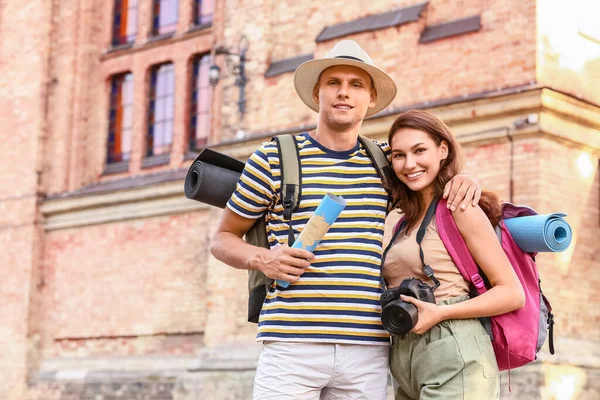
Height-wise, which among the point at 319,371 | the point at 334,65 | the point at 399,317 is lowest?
the point at 319,371

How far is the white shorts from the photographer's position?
432 centimetres

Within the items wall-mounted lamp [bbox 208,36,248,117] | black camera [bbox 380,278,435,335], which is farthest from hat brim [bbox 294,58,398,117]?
wall-mounted lamp [bbox 208,36,248,117]

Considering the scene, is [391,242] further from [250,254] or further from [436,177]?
[250,254]

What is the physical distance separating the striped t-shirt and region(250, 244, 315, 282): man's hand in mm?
110

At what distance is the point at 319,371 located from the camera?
4.32 meters

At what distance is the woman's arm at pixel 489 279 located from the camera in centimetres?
415

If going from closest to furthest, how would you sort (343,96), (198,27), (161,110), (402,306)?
(402,306)
(343,96)
(198,27)
(161,110)

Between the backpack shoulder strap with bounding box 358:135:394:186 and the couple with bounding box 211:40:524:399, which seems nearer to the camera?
the couple with bounding box 211:40:524:399

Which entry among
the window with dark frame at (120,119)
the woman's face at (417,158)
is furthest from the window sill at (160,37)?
the woman's face at (417,158)

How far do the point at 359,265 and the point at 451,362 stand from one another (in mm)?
535

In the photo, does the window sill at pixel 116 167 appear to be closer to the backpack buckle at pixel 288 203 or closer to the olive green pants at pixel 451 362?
the backpack buckle at pixel 288 203

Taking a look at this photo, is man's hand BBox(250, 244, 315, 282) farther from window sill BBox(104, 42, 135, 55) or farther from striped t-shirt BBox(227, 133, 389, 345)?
window sill BBox(104, 42, 135, 55)

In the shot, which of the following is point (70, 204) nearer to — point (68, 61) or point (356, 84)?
point (68, 61)

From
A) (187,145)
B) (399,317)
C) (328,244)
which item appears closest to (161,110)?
(187,145)
